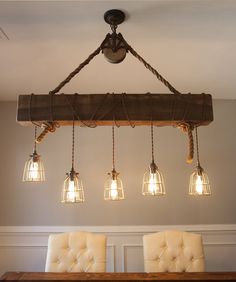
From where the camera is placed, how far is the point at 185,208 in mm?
2955

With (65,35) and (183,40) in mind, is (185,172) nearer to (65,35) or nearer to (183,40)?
(183,40)

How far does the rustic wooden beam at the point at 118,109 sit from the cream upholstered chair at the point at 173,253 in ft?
4.13

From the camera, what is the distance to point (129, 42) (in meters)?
1.87

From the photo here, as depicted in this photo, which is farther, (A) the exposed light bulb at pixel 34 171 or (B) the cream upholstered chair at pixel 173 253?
(B) the cream upholstered chair at pixel 173 253

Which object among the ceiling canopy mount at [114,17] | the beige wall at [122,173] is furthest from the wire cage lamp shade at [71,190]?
the beige wall at [122,173]

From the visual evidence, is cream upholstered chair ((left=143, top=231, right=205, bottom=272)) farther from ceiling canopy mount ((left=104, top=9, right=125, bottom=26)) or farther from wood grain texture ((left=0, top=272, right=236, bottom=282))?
ceiling canopy mount ((left=104, top=9, right=125, bottom=26))

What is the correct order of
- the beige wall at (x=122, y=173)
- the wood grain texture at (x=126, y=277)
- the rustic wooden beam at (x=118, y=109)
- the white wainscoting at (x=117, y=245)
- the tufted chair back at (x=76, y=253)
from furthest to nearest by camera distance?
the beige wall at (x=122, y=173), the white wainscoting at (x=117, y=245), the tufted chair back at (x=76, y=253), the wood grain texture at (x=126, y=277), the rustic wooden beam at (x=118, y=109)

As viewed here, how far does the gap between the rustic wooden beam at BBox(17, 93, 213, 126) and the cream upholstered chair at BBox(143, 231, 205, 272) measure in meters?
1.26

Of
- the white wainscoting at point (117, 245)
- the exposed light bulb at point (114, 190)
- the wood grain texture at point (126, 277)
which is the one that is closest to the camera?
the exposed light bulb at point (114, 190)

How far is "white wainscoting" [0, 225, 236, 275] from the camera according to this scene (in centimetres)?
284

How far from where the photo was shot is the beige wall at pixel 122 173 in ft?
9.66

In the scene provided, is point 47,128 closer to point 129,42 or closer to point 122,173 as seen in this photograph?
point 129,42

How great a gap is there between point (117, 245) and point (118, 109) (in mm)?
2055

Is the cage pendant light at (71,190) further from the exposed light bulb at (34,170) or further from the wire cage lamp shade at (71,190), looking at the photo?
the exposed light bulb at (34,170)
